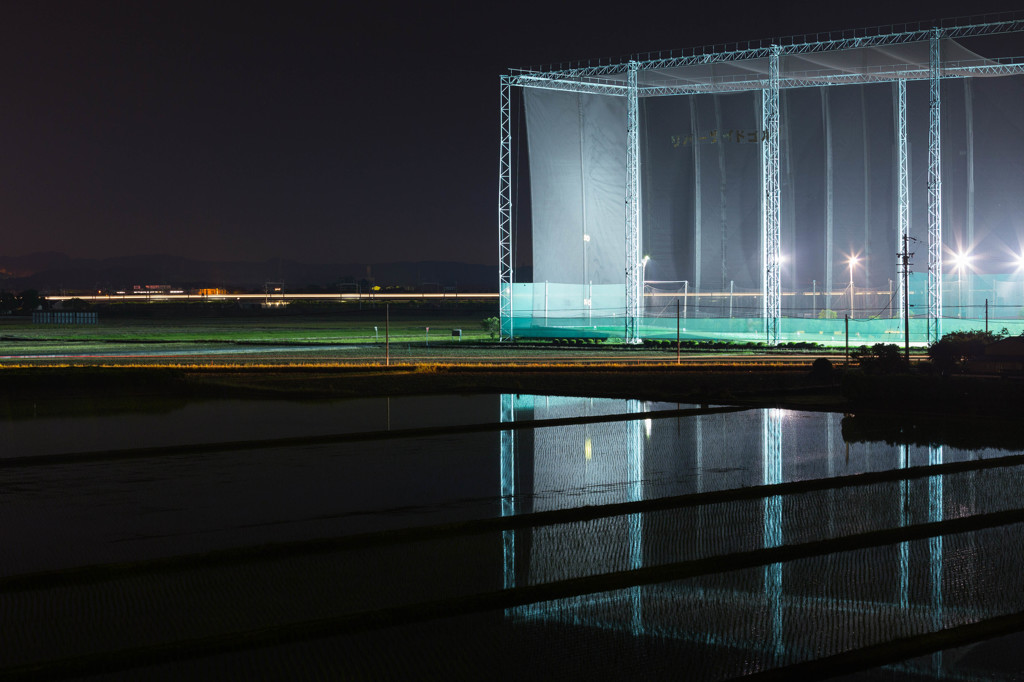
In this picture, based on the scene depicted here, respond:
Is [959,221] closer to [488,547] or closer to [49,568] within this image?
[488,547]

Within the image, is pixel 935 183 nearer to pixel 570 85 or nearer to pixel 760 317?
pixel 760 317

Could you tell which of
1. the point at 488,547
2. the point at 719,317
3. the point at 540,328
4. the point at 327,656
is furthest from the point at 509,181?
the point at 327,656

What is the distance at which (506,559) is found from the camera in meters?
6.99

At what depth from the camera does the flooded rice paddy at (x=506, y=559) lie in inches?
200

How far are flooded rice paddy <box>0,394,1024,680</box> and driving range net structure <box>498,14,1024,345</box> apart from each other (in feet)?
75.8

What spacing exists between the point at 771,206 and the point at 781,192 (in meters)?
3.90

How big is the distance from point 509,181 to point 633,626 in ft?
107

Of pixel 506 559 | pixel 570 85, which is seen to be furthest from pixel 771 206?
pixel 506 559

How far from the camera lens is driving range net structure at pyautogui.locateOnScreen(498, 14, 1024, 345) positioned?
33094 mm

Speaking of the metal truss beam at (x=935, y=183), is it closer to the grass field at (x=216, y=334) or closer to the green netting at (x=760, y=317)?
the green netting at (x=760, y=317)

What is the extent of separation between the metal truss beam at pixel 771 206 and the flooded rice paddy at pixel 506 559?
21.7 m

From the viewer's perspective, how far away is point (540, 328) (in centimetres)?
3984

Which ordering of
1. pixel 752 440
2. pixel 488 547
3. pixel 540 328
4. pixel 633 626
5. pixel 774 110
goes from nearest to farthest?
pixel 633 626
pixel 488 547
pixel 752 440
pixel 774 110
pixel 540 328

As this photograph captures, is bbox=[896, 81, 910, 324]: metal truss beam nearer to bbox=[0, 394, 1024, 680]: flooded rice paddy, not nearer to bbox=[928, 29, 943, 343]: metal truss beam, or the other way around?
bbox=[928, 29, 943, 343]: metal truss beam
